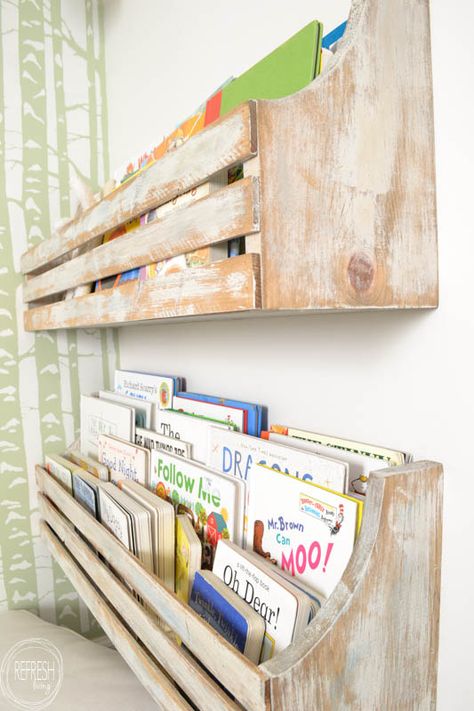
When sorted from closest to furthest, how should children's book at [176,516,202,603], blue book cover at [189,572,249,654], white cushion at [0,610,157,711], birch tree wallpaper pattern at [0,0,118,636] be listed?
blue book cover at [189,572,249,654] → children's book at [176,516,202,603] → white cushion at [0,610,157,711] → birch tree wallpaper pattern at [0,0,118,636]

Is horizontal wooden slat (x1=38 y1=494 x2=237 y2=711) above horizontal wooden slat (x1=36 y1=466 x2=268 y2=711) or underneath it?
underneath

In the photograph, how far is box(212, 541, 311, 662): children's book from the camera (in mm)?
545

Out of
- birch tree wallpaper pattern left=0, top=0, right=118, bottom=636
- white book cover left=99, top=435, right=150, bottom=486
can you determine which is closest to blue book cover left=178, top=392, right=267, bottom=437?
white book cover left=99, top=435, right=150, bottom=486

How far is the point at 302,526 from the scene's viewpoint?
633 mm

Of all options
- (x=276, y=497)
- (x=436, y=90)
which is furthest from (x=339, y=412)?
(x=436, y=90)

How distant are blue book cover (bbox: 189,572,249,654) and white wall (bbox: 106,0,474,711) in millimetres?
234

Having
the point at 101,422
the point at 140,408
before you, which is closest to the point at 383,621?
the point at 140,408

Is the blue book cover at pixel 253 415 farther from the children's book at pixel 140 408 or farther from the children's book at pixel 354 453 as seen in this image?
the children's book at pixel 140 408

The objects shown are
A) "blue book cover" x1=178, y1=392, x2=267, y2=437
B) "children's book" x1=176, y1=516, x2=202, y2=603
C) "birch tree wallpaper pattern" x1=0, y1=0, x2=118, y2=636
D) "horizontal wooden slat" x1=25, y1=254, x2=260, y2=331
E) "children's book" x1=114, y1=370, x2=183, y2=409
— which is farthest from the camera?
"birch tree wallpaper pattern" x1=0, y1=0, x2=118, y2=636

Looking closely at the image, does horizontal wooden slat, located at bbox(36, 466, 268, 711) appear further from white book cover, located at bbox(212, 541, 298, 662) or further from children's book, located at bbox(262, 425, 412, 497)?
children's book, located at bbox(262, 425, 412, 497)

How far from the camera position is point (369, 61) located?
20.5 inches

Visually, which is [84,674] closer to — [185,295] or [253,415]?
[253,415]

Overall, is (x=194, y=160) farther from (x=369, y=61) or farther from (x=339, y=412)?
(x=339, y=412)

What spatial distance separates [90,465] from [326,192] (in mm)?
841
